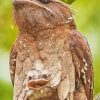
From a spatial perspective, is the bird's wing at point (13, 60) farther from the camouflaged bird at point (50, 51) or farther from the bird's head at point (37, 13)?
the bird's head at point (37, 13)

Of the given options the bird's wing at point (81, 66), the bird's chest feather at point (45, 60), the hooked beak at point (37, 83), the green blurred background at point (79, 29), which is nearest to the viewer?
the hooked beak at point (37, 83)

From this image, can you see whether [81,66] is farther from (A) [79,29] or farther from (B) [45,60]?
(A) [79,29]

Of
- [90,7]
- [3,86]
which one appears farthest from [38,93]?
[90,7]

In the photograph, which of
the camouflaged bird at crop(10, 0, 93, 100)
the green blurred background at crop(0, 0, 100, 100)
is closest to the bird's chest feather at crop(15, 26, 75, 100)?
the camouflaged bird at crop(10, 0, 93, 100)

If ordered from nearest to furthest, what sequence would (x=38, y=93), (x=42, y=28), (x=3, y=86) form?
(x=38, y=93) → (x=42, y=28) → (x=3, y=86)

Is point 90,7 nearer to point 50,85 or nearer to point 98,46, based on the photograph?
point 98,46

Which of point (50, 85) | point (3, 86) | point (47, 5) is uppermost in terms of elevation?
point (47, 5)

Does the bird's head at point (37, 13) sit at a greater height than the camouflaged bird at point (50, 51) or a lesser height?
greater

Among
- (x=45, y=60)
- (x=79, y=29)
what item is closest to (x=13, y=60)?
(x=45, y=60)

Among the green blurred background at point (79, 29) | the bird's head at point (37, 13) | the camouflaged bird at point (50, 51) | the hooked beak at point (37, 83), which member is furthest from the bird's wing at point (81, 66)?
the green blurred background at point (79, 29)
